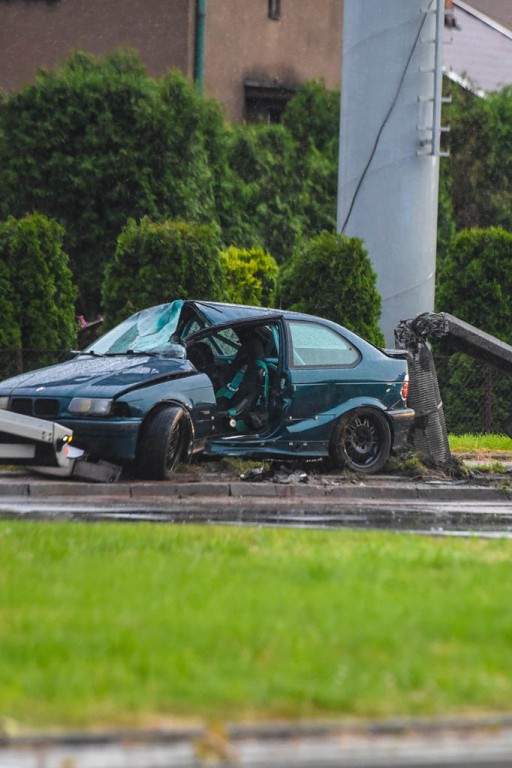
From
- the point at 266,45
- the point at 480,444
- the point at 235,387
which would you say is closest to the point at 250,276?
the point at 480,444

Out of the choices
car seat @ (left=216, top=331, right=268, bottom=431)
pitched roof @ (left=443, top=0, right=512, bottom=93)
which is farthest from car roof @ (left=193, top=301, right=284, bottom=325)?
pitched roof @ (left=443, top=0, right=512, bottom=93)

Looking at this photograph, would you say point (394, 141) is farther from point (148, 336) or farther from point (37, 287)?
point (148, 336)

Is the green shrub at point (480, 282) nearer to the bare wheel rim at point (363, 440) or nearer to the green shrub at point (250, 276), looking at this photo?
the green shrub at point (250, 276)

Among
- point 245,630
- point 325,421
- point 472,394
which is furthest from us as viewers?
point 472,394

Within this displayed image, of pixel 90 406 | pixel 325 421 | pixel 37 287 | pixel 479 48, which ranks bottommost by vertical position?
pixel 325 421

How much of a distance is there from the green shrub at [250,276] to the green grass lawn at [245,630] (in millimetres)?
18349

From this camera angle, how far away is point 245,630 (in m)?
6.11

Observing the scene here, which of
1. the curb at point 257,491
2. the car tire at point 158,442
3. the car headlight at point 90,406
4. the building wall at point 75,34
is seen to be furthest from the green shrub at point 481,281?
the building wall at point 75,34

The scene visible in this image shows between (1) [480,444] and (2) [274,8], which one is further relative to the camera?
(2) [274,8]

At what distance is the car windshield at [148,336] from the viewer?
14875 millimetres

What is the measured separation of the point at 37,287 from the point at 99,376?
9313mm

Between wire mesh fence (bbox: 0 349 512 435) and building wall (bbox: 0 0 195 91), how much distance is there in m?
20.4

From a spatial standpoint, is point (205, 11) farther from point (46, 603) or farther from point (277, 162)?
point (46, 603)

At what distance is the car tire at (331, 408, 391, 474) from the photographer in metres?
15.3
